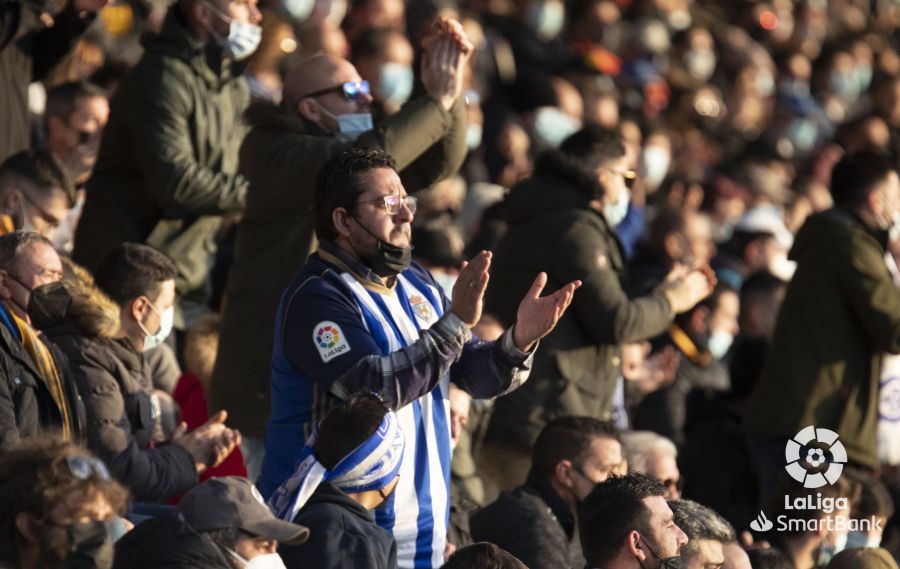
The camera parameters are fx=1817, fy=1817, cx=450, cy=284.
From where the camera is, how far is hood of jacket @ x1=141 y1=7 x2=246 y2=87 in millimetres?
8008

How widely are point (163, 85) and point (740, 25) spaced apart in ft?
43.6

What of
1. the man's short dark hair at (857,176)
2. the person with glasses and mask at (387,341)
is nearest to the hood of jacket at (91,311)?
the person with glasses and mask at (387,341)

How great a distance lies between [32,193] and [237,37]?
1348mm

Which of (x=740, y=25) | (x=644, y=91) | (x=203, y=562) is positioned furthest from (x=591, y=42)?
(x=203, y=562)

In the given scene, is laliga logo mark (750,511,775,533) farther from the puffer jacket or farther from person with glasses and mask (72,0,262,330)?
the puffer jacket

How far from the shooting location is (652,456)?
7840 mm

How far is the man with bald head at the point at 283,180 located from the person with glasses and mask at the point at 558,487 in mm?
958

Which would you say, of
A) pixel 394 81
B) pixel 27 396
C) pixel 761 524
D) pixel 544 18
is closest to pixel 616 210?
pixel 761 524

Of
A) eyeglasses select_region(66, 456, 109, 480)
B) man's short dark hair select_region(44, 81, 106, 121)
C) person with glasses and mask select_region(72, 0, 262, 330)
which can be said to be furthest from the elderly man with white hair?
eyeglasses select_region(66, 456, 109, 480)

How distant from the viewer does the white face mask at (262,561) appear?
4.52 m

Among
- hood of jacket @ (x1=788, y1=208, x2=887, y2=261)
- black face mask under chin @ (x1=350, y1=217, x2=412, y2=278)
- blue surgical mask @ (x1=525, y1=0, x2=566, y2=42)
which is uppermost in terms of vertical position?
black face mask under chin @ (x1=350, y1=217, x2=412, y2=278)

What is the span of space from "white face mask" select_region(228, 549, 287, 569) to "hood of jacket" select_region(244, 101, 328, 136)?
2.64 m

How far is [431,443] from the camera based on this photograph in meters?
5.70

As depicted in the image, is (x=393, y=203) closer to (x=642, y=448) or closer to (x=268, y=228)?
(x=268, y=228)
